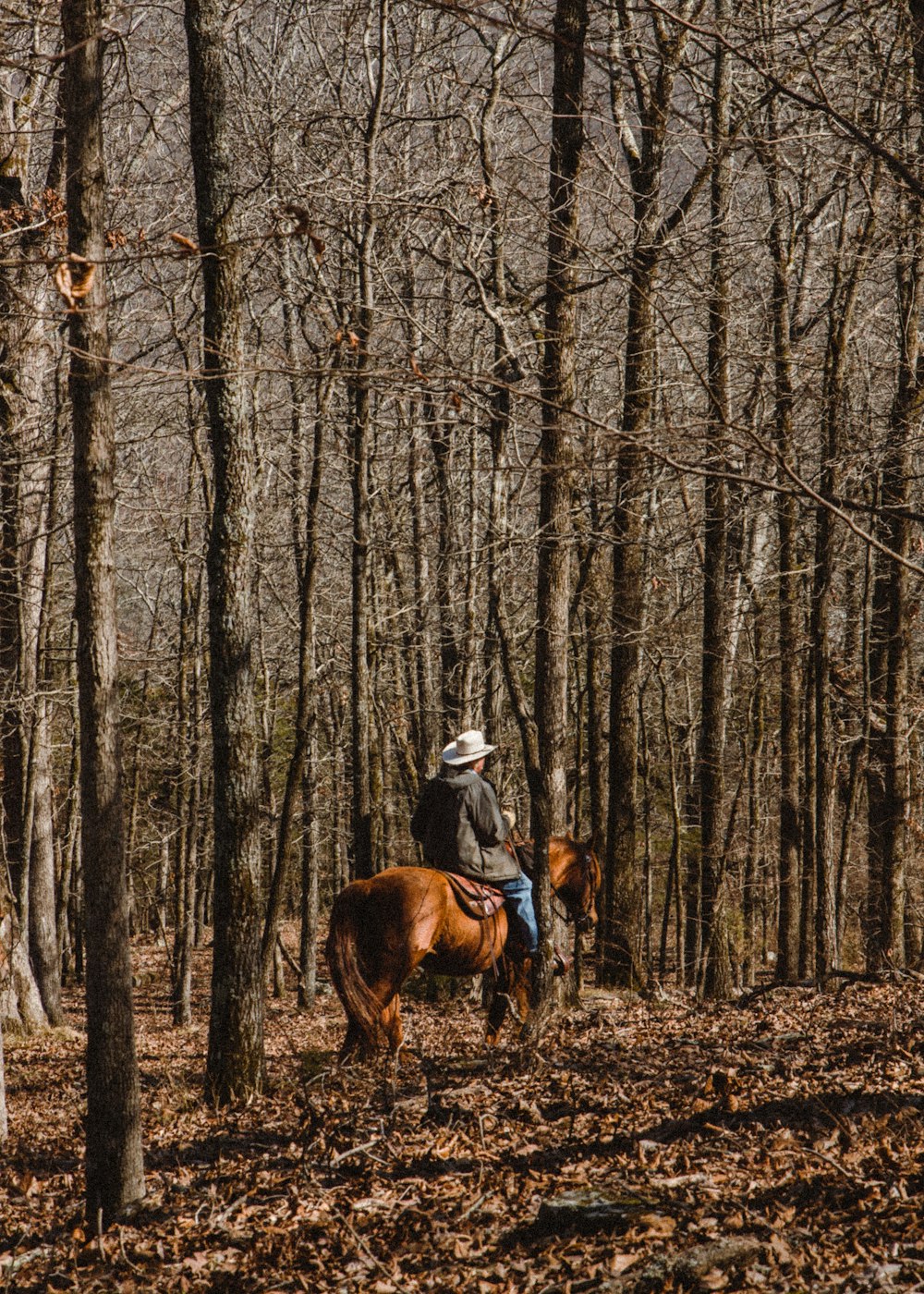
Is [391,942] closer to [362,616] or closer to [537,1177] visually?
[537,1177]

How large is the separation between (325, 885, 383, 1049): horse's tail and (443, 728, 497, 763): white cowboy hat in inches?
58.4

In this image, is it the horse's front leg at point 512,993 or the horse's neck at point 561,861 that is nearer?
the horse's front leg at point 512,993

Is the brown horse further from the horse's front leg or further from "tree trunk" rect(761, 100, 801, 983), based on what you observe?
"tree trunk" rect(761, 100, 801, 983)

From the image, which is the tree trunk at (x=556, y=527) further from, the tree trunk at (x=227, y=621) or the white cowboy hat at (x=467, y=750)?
the tree trunk at (x=227, y=621)

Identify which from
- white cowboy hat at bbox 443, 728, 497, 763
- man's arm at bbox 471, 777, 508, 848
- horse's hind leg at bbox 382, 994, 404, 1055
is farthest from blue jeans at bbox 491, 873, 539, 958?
horse's hind leg at bbox 382, 994, 404, 1055

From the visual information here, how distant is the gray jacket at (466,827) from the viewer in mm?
9898

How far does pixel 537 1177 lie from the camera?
559 cm

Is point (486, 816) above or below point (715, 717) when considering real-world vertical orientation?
below

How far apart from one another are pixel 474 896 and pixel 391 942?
2.87 ft

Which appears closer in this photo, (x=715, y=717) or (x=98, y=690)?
(x=98, y=690)

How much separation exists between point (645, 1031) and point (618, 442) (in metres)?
6.19

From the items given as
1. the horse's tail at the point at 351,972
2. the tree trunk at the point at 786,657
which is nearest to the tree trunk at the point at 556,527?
the horse's tail at the point at 351,972

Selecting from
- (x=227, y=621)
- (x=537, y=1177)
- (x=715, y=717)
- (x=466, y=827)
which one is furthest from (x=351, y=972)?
(x=715, y=717)

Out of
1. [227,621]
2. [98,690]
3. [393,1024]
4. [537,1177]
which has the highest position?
[227,621]
